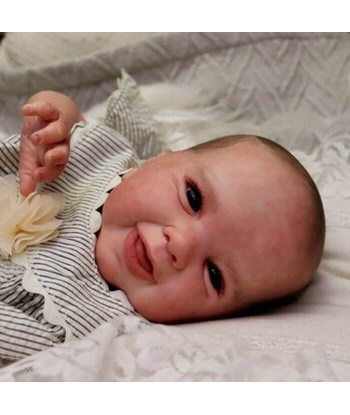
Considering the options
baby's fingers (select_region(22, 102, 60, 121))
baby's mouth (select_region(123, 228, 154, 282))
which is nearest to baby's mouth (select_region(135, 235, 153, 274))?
baby's mouth (select_region(123, 228, 154, 282))

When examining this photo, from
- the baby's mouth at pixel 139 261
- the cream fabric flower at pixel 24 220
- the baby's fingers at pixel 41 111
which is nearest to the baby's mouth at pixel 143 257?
the baby's mouth at pixel 139 261

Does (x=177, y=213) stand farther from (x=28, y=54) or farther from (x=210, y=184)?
(x=28, y=54)

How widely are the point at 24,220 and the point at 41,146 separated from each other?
5.7 inches

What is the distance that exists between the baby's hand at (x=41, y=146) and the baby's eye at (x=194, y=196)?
21 centimetres

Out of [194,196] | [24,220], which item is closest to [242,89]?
[194,196]

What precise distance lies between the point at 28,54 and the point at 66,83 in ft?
0.38

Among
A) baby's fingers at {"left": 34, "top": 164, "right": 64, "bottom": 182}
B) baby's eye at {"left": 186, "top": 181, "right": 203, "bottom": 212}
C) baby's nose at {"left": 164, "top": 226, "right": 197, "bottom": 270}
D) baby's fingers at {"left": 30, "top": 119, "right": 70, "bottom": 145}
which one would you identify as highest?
baby's fingers at {"left": 30, "top": 119, "right": 70, "bottom": 145}

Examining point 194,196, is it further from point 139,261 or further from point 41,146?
point 41,146

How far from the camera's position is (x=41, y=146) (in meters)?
1.11

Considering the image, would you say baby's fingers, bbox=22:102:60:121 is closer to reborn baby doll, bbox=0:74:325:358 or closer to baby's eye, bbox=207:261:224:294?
reborn baby doll, bbox=0:74:325:358

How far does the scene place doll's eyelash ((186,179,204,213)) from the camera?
3.37ft

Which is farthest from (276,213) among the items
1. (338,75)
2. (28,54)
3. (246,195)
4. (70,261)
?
(28,54)
